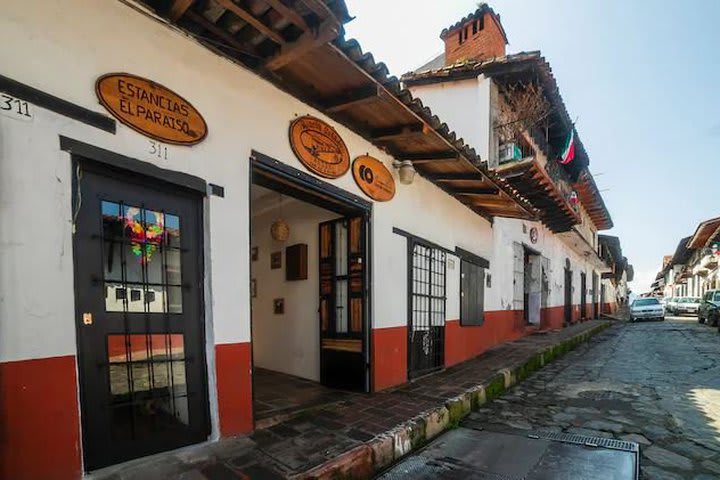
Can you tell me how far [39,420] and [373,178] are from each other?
4.53 meters

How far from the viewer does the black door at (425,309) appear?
6570 millimetres

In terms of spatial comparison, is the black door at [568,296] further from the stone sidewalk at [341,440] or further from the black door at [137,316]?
the black door at [137,316]

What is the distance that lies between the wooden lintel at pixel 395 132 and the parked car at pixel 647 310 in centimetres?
2635

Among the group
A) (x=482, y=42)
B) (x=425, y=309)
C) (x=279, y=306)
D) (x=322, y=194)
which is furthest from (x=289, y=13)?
(x=482, y=42)

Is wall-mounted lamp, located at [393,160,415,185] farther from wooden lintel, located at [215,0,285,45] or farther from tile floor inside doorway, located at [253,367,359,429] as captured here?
tile floor inside doorway, located at [253,367,359,429]

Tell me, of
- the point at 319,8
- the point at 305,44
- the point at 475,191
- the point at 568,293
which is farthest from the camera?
the point at 568,293

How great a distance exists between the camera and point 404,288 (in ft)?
20.8

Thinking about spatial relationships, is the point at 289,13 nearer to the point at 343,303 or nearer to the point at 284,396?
the point at 343,303

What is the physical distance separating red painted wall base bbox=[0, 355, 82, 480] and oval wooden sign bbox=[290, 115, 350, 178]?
3.01m

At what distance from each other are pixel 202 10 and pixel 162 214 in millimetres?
1860

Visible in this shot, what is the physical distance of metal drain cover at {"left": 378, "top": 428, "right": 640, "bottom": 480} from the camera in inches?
139

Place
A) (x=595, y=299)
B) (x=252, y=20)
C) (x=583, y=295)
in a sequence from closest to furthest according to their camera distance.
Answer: (x=252, y=20), (x=583, y=295), (x=595, y=299)

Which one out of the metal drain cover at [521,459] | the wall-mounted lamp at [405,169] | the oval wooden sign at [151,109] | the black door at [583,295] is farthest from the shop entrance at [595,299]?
the oval wooden sign at [151,109]

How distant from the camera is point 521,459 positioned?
3.88 meters
